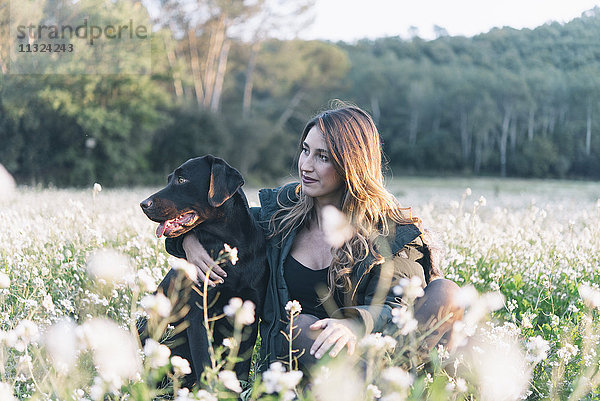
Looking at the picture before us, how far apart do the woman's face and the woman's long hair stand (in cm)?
4

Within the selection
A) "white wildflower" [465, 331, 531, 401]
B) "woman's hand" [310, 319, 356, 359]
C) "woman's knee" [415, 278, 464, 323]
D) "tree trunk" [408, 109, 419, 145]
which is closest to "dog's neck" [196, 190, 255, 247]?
"woman's hand" [310, 319, 356, 359]

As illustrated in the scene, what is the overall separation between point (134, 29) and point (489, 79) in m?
27.2

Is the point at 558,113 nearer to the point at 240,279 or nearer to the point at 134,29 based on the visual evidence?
the point at 134,29

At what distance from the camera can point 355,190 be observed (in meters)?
3.80

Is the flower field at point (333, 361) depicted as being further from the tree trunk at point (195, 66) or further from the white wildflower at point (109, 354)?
the tree trunk at point (195, 66)

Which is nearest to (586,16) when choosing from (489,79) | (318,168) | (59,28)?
(318,168)

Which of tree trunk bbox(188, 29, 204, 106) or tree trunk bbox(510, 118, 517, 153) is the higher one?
tree trunk bbox(188, 29, 204, 106)

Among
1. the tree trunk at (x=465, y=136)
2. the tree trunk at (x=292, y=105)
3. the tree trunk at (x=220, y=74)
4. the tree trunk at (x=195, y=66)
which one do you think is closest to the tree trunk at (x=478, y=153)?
the tree trunk at (x=465, y=136)

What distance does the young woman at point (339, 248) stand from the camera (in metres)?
3.58

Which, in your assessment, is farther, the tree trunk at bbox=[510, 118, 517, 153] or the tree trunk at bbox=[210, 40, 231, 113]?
the tree trunk at bbox=[510, 118, 517, 153]

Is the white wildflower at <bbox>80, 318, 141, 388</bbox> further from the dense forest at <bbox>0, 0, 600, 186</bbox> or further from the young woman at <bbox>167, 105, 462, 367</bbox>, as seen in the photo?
the dense forest at <bbox>0, 0, 600, 186</bbox>

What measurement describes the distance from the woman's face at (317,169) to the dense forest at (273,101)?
33.2 feet

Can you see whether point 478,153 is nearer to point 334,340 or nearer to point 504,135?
point 504,135

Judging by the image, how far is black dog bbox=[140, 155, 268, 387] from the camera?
11.7 ft
